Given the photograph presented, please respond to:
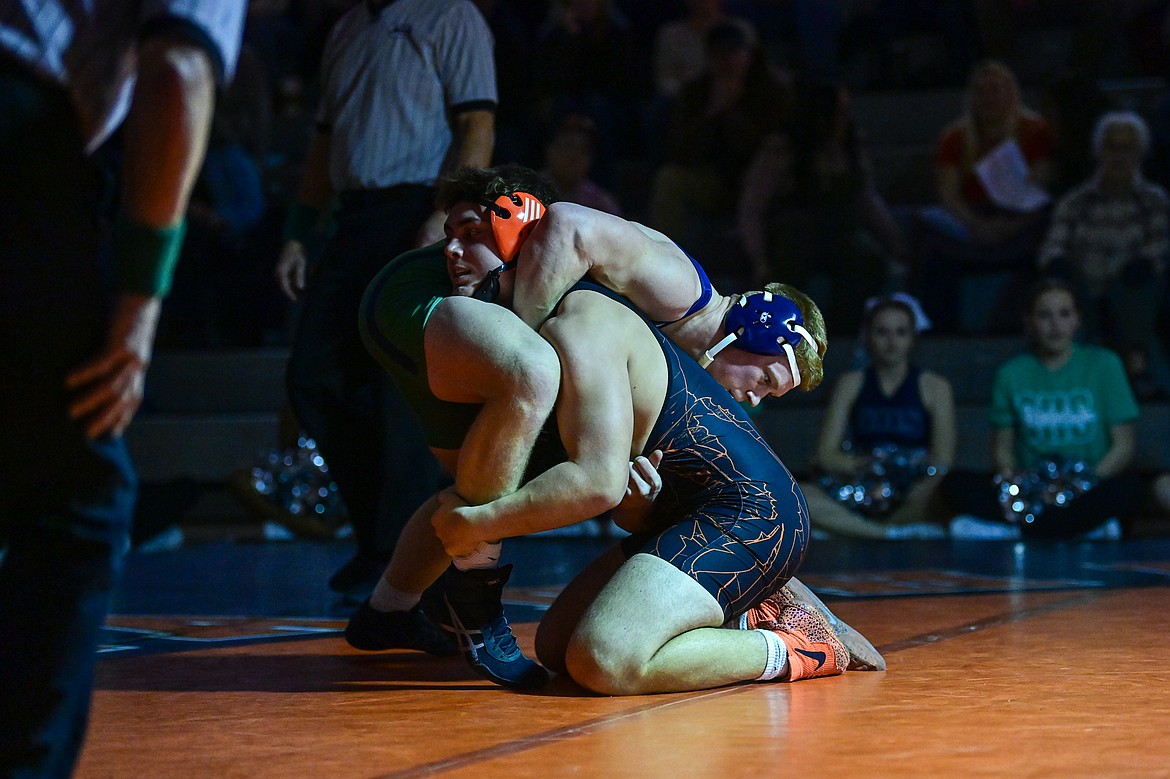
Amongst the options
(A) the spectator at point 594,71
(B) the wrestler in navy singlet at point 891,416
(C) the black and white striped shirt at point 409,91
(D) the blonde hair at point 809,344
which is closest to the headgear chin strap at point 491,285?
(D) the blonde hair at point 809,344

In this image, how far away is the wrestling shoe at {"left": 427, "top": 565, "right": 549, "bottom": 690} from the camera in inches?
101

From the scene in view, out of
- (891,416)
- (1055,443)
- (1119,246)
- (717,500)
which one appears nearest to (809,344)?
(717,500)

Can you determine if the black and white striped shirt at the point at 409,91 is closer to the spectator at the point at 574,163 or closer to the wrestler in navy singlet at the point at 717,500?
the wrestler in navy singlet at the point at 717,500

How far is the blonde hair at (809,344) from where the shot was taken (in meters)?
2.80

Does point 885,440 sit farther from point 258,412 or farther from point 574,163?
point 258,412

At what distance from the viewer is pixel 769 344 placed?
2.79 meters

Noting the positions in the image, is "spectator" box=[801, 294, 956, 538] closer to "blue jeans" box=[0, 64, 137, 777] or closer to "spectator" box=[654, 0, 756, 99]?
"spectator" box=[654, 0, 756, 99]

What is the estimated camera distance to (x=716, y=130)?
7.23m

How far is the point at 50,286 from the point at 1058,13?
26.3 ft

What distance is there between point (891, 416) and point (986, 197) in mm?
1455

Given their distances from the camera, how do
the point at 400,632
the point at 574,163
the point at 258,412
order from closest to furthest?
the point at 400,632 → the point at 574,163 → the point at 258,412

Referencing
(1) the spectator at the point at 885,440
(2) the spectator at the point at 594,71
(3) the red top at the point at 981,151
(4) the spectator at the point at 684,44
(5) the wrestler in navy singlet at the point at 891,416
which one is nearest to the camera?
(1) the spectator at the point at 885,440

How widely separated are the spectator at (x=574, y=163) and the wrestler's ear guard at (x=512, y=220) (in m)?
4.07

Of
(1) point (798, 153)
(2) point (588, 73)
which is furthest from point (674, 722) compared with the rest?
(2) point (588, 73)
